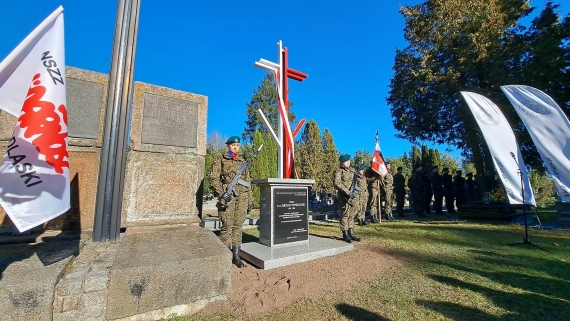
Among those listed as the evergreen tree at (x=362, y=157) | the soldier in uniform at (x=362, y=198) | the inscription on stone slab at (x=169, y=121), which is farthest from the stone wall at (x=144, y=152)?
the evergreen tree at (x=362, y=157)

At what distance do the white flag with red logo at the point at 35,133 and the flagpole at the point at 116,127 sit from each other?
2.81 ft

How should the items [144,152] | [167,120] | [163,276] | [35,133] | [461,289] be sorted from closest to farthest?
[35,133], [163,276], [461,289], [144,152], [167,120]

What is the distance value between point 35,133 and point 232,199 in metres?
2.68

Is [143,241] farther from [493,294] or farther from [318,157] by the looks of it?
[318,157]

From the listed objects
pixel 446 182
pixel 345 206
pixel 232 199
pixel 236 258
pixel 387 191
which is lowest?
pixel 236 258

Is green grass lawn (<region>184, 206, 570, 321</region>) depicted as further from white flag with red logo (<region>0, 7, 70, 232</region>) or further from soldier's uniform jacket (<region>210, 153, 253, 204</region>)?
soldier's uniform jacket (<region>210, 153, 253, 204</region>)

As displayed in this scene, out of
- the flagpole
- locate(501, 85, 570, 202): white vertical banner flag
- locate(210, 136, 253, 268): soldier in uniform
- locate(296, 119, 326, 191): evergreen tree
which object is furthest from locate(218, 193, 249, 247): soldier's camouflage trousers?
locate(296, 119, 326, 191): evergreen tree

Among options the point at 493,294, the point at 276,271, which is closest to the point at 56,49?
the point at 276,271

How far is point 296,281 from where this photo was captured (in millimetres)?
3402

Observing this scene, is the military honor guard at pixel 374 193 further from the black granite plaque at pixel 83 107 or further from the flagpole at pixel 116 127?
the black granite plaque at pixel 83 107

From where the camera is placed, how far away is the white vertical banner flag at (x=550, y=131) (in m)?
4.49

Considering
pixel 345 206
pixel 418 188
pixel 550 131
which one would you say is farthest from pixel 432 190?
pixel 345 206

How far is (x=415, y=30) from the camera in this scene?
15.1 meters

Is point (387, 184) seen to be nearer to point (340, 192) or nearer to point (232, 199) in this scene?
point (340, 192)
